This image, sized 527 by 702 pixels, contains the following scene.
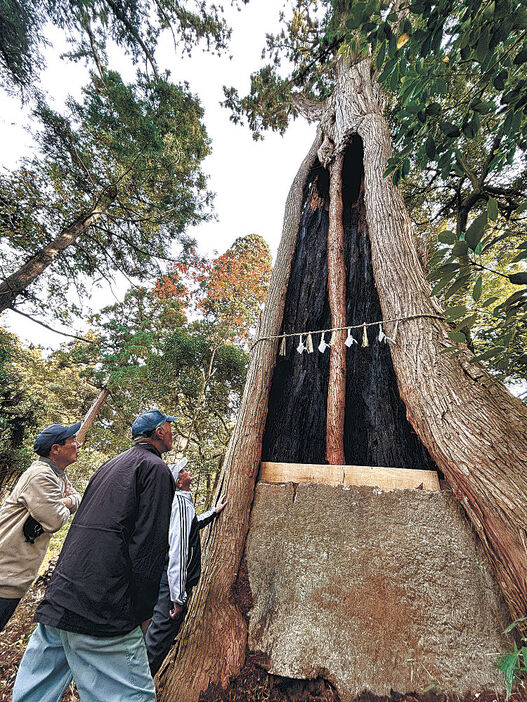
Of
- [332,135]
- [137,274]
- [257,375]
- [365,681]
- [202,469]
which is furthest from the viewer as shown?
[137,274]

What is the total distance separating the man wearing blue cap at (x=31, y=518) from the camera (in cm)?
194

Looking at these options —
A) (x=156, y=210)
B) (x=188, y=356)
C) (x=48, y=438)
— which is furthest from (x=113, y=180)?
(x=48, y=438)

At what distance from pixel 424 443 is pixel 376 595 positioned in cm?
86

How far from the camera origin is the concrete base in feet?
4.52

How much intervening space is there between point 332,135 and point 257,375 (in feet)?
12.6

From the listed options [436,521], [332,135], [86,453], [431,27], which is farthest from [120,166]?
[86,453]

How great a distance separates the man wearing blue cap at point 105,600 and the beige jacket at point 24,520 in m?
0.81

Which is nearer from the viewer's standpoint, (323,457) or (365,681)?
(365,681)

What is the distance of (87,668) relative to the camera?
1.27 metres

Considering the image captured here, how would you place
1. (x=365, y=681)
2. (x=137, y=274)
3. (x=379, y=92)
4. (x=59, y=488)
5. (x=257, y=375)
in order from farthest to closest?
(x=137, y=274), (x=379, y=92), (x=257, y=375), (x=59, y=488), (x=365, y=681)

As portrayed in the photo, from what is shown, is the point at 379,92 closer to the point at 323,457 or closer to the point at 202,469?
the point at 323,457

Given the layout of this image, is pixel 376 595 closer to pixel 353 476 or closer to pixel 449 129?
pixel 353 476

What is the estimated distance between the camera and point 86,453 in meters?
12.3

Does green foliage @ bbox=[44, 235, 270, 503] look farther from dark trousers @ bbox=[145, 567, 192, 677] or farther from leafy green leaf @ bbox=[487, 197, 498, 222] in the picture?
leafy green leaf @ bbox=[487, 197, 498, 222]
